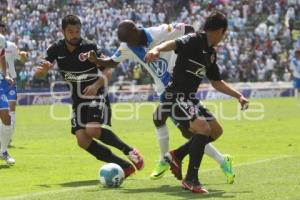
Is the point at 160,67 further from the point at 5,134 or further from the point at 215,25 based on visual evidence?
the point at 5,134

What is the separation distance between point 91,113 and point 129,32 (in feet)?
4.64

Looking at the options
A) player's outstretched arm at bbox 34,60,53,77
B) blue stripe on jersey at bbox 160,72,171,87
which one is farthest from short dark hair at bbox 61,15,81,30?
blue stripe on jersey at bbox 160,72,171,87

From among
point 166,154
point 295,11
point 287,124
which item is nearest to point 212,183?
point 166,154

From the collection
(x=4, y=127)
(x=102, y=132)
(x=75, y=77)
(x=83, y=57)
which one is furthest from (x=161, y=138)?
(x=4, y=127)

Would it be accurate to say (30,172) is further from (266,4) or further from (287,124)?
(266,4)

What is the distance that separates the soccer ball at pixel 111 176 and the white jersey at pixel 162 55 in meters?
1.44

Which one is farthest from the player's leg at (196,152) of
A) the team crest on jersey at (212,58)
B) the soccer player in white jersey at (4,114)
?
the soccer player in white jersey at (4,114)

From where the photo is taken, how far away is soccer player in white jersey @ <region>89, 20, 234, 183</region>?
33.8 ft

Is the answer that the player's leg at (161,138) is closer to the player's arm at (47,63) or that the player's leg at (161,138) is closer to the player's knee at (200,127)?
the player's knee at (200,127)

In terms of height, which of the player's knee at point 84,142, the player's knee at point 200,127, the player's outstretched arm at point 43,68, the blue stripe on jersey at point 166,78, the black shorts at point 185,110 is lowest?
the player's knee at point 84,142

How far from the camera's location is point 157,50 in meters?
8.55

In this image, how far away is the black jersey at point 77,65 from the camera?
11.1 m

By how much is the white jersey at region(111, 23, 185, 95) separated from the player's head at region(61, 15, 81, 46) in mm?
755

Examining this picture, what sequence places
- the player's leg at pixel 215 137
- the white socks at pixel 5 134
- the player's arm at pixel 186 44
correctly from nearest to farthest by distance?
the player's arm at pixel 186 44
the player's leg at pixel 215 137
the white socks at pixel 5 134
